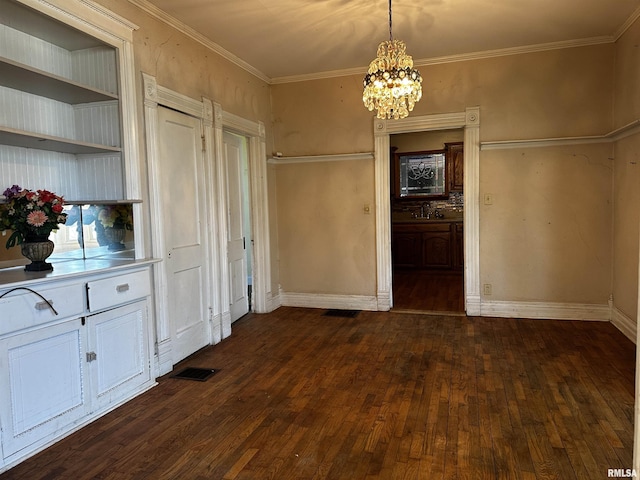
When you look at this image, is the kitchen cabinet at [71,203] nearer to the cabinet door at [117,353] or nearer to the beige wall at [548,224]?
the cabinet door at [117,353]

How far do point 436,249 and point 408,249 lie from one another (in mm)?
502

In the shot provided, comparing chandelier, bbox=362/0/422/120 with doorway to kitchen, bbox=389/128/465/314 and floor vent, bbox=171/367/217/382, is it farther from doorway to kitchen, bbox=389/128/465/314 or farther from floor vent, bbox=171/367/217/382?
doorway to kitchen, bbox=389/128/465/314

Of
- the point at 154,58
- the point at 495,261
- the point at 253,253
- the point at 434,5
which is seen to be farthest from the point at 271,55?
the point at 495,261

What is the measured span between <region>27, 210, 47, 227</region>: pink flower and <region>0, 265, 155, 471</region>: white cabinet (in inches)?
14.2

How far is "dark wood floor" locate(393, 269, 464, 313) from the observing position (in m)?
5.62

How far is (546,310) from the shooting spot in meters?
4.90

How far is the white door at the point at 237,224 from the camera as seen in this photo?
4902 millimetres

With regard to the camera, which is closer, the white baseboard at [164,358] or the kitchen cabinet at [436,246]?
the white baseboard at [164,358]

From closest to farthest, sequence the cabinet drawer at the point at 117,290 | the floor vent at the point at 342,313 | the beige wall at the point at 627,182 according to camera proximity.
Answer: the cabinet drawer at the point at 117,290 → the beige wall at the point at 627,182 → the floor vent at the point at 342,313

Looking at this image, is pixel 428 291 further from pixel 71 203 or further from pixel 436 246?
pixel 71 203

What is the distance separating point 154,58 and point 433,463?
3.49 metres

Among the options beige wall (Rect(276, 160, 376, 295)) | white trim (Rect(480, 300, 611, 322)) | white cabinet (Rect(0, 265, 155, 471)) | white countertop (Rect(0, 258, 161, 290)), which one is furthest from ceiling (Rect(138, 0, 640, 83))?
white trim (Rect(480, 300, 611, 322))

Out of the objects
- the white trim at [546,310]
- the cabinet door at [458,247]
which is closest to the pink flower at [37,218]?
the white trim at [546,310]

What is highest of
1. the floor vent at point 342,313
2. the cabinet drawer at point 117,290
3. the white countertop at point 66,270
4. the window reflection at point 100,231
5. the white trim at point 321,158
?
the white trim at point 321,158
